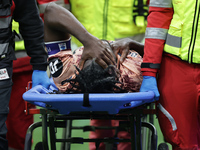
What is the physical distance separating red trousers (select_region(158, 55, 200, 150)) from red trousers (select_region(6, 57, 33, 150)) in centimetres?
146

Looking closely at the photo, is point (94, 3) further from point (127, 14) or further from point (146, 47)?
point (146, 47)

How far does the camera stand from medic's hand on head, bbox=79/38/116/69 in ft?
7.23

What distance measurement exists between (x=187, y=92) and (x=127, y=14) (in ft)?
5.71

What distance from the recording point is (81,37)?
7.48 feet

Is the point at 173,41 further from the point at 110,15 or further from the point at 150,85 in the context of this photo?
the point at 110,15

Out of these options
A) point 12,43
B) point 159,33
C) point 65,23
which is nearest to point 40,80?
point 12,43

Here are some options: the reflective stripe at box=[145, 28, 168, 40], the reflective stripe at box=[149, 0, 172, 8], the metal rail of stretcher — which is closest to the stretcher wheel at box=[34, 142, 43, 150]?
the metal rail of stretcher

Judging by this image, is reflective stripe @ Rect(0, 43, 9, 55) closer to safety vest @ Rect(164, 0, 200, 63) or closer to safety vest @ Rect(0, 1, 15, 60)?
safety vest @ Rect(0, 1, 15, 60)

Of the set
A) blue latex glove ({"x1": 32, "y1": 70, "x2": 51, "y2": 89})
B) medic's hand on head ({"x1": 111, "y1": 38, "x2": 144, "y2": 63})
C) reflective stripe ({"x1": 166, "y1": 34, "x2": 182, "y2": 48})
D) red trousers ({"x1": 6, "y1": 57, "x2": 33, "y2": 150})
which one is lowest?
red trousers ({"x1": 6, "y1": 57, "x2": 33, "y2": 150})

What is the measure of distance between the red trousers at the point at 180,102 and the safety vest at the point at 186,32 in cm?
6

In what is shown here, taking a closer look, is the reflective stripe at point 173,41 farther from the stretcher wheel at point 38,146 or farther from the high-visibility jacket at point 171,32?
the stretcher wheel at point 38,146

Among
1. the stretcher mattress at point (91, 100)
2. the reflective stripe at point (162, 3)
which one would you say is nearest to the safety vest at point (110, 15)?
the reflective stripe at point (162, 3)

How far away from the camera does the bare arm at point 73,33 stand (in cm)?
223

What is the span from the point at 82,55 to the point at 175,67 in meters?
0.64
